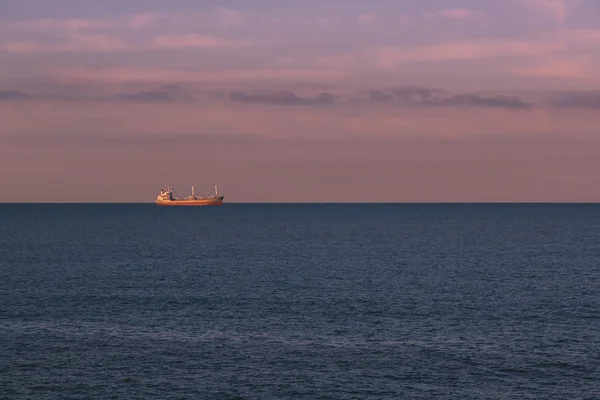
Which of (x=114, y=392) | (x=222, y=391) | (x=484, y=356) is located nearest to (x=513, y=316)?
(x=484, y=356)

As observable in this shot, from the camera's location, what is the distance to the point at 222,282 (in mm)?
133375

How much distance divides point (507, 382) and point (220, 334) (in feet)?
112

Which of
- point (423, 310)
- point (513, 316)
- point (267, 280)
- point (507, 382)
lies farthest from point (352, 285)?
point (507, 382)

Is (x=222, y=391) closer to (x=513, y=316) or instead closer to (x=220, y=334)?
(x=220, y=334)

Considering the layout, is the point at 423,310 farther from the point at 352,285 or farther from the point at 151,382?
the point at 151,382

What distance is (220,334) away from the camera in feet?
293

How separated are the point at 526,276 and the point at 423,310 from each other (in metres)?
45.0

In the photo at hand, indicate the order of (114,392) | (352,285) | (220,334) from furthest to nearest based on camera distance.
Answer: (352,285), (220,334), (114,392)

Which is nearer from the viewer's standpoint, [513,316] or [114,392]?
[114,392]

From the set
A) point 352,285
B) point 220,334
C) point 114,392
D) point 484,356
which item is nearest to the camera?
point 114,392

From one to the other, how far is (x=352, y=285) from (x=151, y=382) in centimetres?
6313

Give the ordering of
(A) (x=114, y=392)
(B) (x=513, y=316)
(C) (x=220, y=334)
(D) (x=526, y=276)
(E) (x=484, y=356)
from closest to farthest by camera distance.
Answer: (A) (x=114, y=392), (E) (x=484, y=356), (C) (x=220, y=334), (B) (x=513, y=316), (D) (x=526, y=276)

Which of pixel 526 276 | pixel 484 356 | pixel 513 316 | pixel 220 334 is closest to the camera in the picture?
pixel 484 356

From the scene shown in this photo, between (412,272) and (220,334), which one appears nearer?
(220,334)
